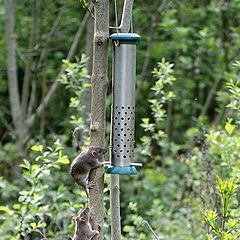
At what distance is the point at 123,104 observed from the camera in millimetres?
3719

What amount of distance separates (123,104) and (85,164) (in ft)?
1.30

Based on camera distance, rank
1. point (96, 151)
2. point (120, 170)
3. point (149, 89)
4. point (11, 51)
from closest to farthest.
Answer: point (96, 151)
point (120, 170)
point (11, 51)
point (149, 89)

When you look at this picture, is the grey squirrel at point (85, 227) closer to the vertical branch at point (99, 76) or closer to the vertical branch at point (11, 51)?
the vertical branch at point (99, 76)

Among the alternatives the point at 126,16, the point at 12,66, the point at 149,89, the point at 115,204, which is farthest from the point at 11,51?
the point at 115,204

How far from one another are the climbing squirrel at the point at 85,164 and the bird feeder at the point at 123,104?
0.46 feet

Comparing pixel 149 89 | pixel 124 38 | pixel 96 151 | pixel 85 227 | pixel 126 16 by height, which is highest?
pixel 126 16

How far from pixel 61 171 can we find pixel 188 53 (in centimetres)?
247

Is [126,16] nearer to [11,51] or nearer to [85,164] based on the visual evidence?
[85,164]

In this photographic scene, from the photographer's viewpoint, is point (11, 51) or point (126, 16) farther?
point (11, 51)

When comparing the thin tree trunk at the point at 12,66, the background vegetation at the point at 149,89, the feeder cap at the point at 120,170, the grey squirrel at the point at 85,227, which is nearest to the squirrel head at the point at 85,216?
the grey squirrel at the point at 85,227

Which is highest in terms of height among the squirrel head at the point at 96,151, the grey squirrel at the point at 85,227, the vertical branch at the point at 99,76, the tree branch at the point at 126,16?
the tree branch at the point at 126,16

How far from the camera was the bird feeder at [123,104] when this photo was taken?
3664 mm

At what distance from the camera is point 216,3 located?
8586 mm

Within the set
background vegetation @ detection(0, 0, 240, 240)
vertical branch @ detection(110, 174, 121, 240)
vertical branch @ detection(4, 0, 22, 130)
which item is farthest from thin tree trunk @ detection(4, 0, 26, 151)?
vertical branch @ detection(110, 174, 121, 240)
